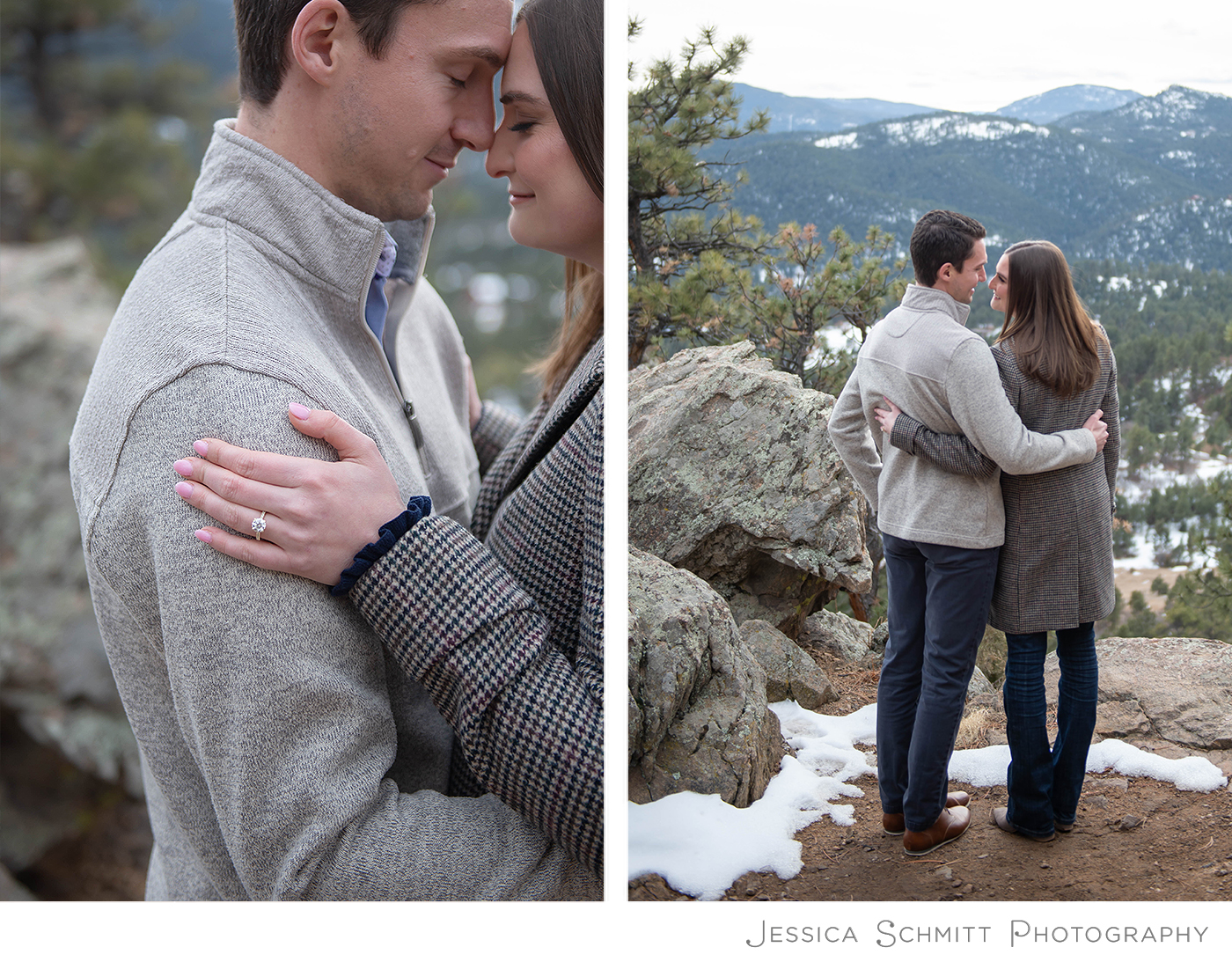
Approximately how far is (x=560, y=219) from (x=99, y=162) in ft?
1.96

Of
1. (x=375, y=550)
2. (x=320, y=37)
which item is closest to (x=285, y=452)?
(x=375, y=550)

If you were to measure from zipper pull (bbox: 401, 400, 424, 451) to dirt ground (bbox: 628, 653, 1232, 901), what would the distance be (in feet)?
2.51

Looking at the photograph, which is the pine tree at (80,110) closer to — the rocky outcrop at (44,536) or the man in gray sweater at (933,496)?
the rocky outcrop at (44,536)

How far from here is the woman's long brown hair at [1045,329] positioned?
0.97 m

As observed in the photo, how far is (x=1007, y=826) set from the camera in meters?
1.00

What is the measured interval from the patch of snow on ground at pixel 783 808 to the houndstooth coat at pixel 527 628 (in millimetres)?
86

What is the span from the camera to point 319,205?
1018 mm

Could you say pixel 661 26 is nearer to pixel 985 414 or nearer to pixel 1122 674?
pixel 985 414

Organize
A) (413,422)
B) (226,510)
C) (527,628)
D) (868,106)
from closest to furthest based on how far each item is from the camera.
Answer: (226,510) → (527,628) → (868,106) → (413,422)

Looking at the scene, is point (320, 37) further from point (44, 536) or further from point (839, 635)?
point (839, 635)

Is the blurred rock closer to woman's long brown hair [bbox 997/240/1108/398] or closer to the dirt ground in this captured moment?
the dirt ground

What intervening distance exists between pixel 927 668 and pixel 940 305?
0.46m
